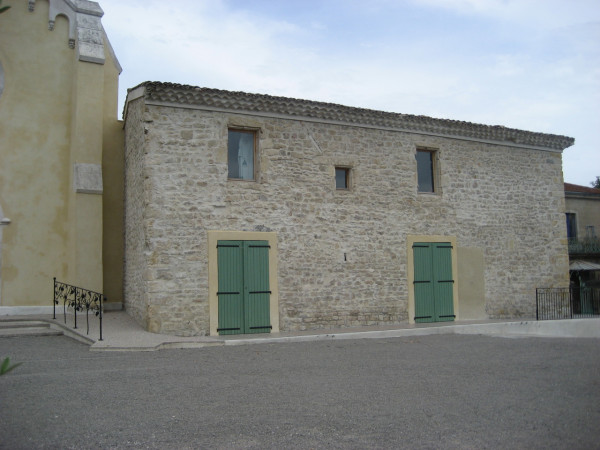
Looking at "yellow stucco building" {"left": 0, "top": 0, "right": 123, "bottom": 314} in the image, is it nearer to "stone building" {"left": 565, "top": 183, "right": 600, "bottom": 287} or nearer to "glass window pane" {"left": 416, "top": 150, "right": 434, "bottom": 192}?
"glass window pane" {"left": 416, "top": 150, "right": 434, "bottom": 192}

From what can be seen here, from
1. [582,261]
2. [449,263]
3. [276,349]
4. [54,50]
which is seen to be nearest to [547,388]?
[276,349]

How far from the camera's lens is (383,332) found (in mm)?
11680

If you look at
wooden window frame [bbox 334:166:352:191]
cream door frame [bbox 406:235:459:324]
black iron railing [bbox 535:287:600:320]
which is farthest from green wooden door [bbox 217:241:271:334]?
black iron railing [bbox 535:287:600:320]

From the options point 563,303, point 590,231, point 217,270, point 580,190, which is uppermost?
point 580,190

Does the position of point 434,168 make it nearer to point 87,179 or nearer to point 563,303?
point 563,303

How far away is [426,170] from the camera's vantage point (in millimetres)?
14289

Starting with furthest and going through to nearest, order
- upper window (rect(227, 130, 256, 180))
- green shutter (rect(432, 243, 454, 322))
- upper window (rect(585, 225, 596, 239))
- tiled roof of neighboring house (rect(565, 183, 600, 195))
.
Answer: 1. tiled roof of neighboring house (rect(565, 183, 600, 195))
2. upper window (rect(585, 225, 596, 239))
3. green shutter (rect(432, 243, 454, 322))
4. upper window (rect(227, 130, 256, 180))

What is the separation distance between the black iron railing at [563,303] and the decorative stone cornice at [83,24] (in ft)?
42.6

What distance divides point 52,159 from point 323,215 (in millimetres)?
6722

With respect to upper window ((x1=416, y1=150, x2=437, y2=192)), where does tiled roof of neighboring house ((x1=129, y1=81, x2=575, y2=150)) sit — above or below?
above

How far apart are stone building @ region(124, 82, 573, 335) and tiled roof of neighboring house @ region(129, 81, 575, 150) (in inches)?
1.3

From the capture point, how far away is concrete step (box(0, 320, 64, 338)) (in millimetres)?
10965

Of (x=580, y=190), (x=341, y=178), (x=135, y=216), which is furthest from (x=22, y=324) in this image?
(x=580, y=190)

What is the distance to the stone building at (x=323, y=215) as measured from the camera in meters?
11.3
